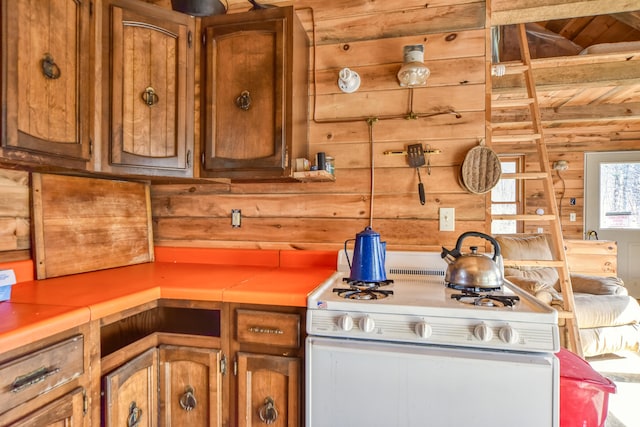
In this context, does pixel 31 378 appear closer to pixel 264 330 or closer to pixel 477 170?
pixel 264 330

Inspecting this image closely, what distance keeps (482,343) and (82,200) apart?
181 cm

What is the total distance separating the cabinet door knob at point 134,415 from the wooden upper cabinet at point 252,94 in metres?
0.99

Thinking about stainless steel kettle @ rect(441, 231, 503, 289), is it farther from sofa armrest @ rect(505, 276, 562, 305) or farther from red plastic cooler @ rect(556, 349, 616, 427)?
sofa armrest @ rect(505, 276, 562, 305)

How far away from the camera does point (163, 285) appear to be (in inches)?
55.4

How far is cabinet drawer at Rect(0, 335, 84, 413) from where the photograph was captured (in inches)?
34.0

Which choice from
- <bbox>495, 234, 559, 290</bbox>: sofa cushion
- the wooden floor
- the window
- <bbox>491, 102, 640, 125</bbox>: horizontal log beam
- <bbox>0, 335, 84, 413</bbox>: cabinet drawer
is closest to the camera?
<bbox>0, 335, 84, 413</bbox>: cabinet drawer

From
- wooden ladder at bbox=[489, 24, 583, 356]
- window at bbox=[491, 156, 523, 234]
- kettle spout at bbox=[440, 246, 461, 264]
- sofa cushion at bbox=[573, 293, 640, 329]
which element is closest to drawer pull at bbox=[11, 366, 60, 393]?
kettle spout at bbox=[440, 246, 461, 264]

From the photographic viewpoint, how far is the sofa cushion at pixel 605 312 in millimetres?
2887

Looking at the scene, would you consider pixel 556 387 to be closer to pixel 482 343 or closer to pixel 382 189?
pixel 482 343

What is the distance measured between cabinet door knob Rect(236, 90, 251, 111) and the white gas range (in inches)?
36.3

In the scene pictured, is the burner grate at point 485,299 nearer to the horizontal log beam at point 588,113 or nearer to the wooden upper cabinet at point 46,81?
the wooden upper cabinet at point 46,81

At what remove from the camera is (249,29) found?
5.41 ft

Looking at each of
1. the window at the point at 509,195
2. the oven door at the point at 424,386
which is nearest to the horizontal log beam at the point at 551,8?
the oven door at the point at 424,386

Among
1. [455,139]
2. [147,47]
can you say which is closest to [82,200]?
[147,47]
